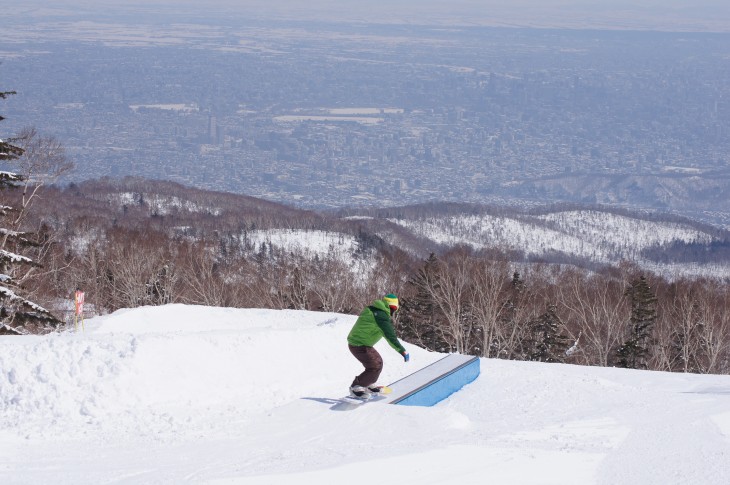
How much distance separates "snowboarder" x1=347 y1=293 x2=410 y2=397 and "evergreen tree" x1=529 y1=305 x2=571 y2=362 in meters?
28.4

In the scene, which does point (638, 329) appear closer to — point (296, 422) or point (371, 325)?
point (371, 325)

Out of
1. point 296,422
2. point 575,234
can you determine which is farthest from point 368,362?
point 575,234

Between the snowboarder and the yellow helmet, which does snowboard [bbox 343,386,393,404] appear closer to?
the snowboarder

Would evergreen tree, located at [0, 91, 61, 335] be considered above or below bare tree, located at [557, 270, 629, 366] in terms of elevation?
above

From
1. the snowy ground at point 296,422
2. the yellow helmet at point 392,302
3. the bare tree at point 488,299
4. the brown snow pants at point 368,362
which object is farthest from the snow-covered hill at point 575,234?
the yellow helmet at point 392,302

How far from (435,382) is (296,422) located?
3.70m

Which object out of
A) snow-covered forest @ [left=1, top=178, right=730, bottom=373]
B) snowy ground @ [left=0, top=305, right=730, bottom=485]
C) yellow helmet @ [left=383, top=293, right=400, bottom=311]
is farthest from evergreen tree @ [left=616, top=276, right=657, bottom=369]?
yellow helmet @ [left=383, top=293, right=400, bottom=311]

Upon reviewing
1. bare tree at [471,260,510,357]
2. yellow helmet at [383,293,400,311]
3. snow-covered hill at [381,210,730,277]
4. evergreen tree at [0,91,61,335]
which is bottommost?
snow-covered hill at [381,210,730,277]

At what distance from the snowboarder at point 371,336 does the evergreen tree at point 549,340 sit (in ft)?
93.2

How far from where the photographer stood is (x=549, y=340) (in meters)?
41.2

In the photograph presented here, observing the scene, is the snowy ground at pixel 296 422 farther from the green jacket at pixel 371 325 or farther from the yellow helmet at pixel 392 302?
the yellow helmet at pixel 392 302

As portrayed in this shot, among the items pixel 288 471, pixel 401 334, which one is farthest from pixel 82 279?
pixel 288 471

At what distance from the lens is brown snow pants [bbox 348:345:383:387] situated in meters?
13.3

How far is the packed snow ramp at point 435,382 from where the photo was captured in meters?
14.4
